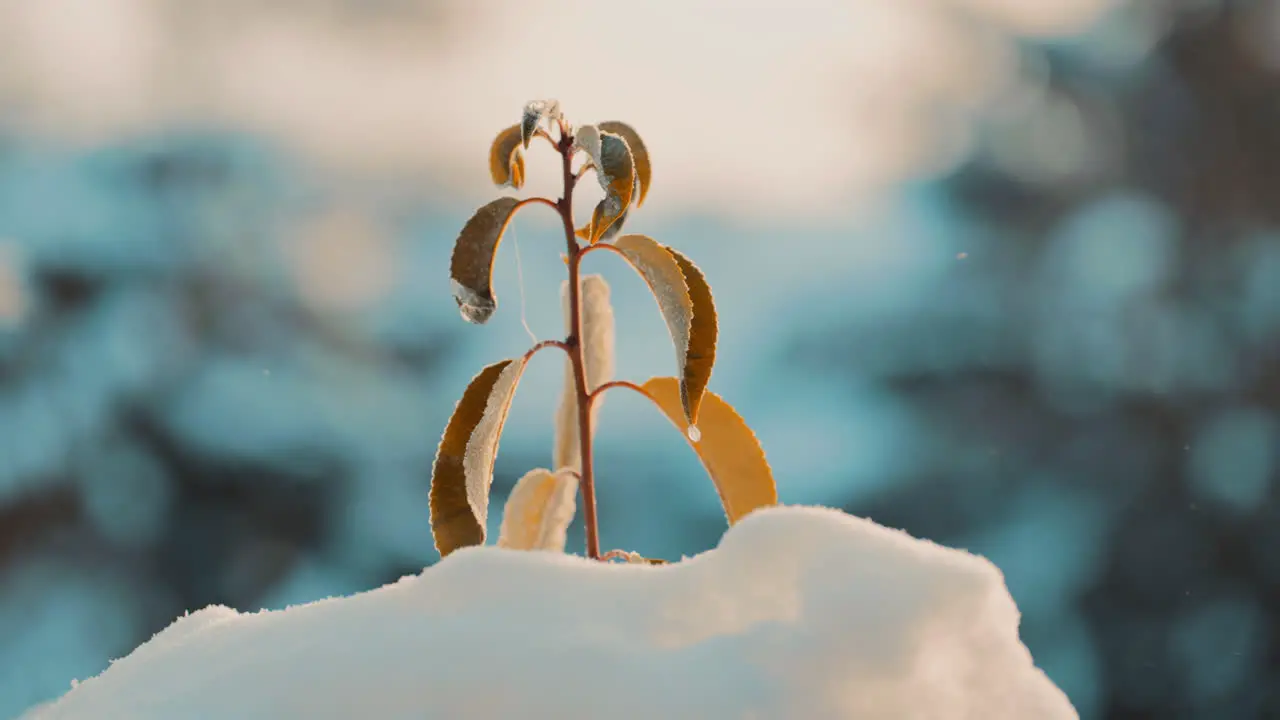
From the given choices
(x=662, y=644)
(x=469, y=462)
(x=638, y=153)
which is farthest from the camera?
(x=638, y=153)

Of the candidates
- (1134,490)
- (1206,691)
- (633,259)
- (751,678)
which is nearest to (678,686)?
(751,678)

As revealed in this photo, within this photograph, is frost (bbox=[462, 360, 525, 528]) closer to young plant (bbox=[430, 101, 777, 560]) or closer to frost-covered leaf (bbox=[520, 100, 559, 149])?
young plant (bbox=[430, 101, 777, 560])

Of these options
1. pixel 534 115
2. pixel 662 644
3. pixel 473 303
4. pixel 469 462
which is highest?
pixel 534 115

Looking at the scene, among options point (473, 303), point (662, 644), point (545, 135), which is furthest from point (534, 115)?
point (662, 644)

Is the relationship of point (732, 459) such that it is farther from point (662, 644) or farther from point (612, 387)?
point (662, 644)

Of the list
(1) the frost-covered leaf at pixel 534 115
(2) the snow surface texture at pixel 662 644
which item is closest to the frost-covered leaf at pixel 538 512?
(1) the frost-covered leaf at pixel 534 115

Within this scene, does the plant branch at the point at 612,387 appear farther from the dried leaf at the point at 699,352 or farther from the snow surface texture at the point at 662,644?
the snow surface texture at the point at 662,644

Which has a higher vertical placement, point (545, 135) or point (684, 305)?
point (545, 135)
